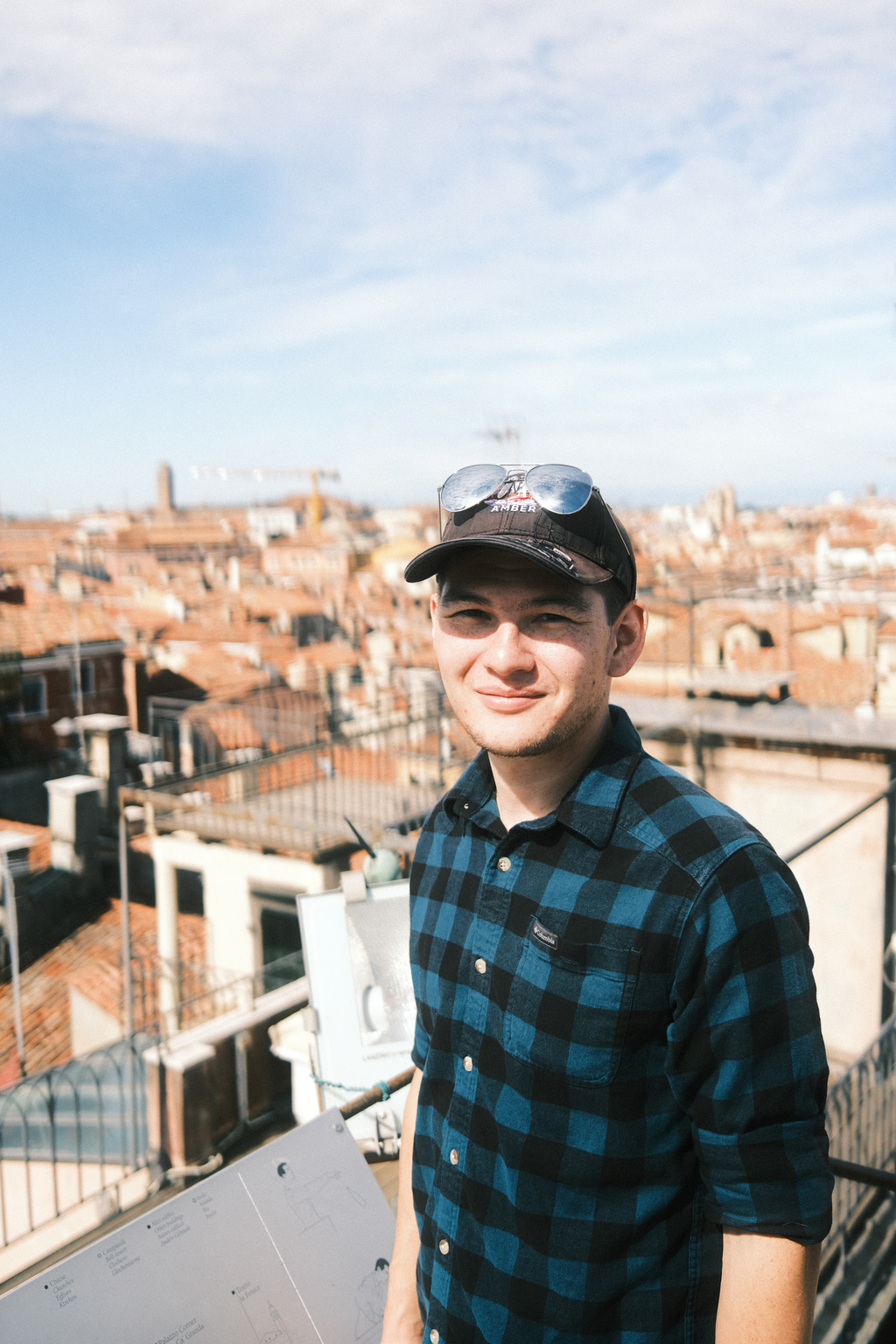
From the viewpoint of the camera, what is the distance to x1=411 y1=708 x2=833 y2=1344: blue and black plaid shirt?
29.0 inches

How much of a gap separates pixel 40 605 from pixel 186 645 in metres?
2.82

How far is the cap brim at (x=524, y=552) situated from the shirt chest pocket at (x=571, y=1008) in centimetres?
32

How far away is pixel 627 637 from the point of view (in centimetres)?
96

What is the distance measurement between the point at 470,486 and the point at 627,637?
0.72 ft

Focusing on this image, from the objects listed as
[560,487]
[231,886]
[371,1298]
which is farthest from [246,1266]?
[231,886]

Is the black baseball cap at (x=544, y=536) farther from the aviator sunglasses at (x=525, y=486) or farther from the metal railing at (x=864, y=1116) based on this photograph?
the metal railing at (x=864, y=1116)

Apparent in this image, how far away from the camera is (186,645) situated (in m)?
19.2

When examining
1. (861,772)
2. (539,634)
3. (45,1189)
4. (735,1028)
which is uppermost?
(539,634)

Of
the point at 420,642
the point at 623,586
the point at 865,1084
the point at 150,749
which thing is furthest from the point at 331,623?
the point at 623,586

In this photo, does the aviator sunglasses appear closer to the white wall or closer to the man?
the man

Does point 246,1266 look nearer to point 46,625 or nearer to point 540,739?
point 540,739

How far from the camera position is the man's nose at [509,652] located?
89cm

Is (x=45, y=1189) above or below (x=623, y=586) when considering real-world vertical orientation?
below

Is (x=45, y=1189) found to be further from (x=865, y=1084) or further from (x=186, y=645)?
(x=186, y=645)
